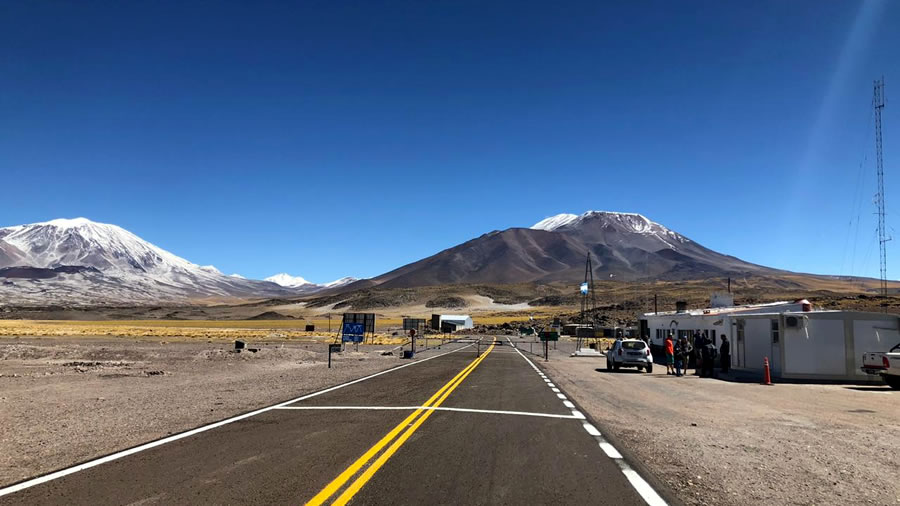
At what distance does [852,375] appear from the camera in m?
24.7

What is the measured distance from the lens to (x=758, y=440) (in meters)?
10.7

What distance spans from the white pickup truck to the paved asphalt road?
14561 mm

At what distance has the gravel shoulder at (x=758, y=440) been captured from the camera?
722cm

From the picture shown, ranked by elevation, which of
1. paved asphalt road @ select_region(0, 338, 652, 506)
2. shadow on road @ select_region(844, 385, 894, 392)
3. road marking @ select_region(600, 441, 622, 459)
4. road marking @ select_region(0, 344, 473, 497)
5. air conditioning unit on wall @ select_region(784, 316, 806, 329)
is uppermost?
air conditioning unit on wall @ select_region(784, 316, 806, 329)

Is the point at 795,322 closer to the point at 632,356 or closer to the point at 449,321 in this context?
the point at 632,356

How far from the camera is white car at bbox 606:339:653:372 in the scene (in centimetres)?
2853

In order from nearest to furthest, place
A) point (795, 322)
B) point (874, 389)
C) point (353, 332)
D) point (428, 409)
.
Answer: point (428, 409)
point (874, 389)
point (795, 322)
point (353, 332)

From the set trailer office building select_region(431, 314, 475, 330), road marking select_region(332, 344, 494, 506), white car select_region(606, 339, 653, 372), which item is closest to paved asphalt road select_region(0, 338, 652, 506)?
road marking select_region(332, 344, 494, 506)

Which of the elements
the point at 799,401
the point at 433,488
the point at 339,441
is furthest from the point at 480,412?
the point at 799,401

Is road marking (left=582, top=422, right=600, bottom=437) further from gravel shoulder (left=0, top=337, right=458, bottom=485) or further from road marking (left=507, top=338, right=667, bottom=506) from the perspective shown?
gravel shoulder (left=0, top=337, right=458, bottom=485)

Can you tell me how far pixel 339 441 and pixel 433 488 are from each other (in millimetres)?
3124

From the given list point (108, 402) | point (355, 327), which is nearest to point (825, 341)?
point (108, 402)

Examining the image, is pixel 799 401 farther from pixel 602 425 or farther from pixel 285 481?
pixel 285 481

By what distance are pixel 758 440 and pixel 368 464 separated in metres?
6.80
